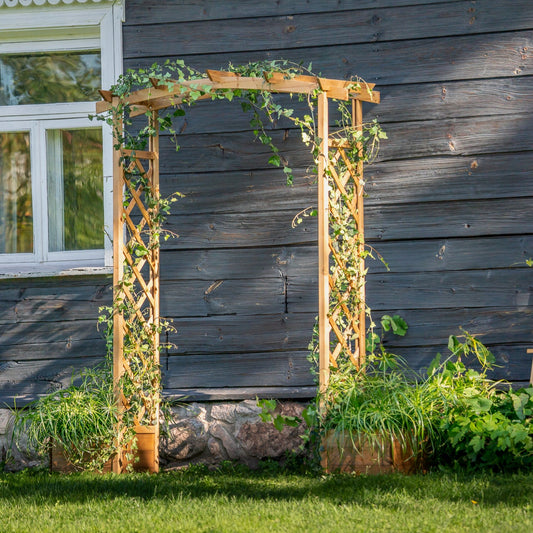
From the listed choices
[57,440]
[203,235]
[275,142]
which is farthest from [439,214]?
[57,440]

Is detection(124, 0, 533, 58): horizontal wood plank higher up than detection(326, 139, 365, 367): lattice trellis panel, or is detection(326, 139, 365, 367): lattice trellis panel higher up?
detection(124, 0, 533, 58): horizontal wood plank

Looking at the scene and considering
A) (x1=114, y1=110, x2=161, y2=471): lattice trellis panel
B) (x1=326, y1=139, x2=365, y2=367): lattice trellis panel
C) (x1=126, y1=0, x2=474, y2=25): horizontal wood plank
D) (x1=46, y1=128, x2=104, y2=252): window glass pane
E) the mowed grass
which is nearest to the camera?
the mowed grass

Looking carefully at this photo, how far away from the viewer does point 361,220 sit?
4574 mm

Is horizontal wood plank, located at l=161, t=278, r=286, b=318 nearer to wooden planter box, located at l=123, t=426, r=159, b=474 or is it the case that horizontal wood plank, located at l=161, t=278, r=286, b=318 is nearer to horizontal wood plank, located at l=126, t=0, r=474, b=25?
wooden planter box, located at l=123, t=426, r=159, b=474

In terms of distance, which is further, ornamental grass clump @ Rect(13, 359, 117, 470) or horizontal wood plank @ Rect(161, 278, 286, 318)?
horizontal wood plank @ Rect(161, 278, 286, 318)

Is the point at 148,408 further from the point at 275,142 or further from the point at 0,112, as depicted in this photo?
the point at 0,112

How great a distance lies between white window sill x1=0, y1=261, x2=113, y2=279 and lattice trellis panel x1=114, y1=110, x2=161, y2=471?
488 millimetres

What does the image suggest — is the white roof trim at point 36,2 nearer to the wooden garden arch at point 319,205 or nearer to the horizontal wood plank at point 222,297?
the wooden garden arch at point 319,205

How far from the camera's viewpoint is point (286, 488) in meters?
3.95

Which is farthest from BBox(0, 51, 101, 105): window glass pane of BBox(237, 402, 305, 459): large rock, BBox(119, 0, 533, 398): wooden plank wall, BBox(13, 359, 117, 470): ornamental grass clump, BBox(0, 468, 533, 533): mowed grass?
BBox(0, 468, 533, 533): mowed grass

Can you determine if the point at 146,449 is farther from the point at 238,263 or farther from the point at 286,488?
the point at 238,263

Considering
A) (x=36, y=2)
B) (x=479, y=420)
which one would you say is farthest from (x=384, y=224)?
(x=36, y=2)

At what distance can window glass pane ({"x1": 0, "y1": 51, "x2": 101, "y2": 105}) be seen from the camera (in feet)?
17.7

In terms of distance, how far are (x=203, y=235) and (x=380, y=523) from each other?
2467 mm
